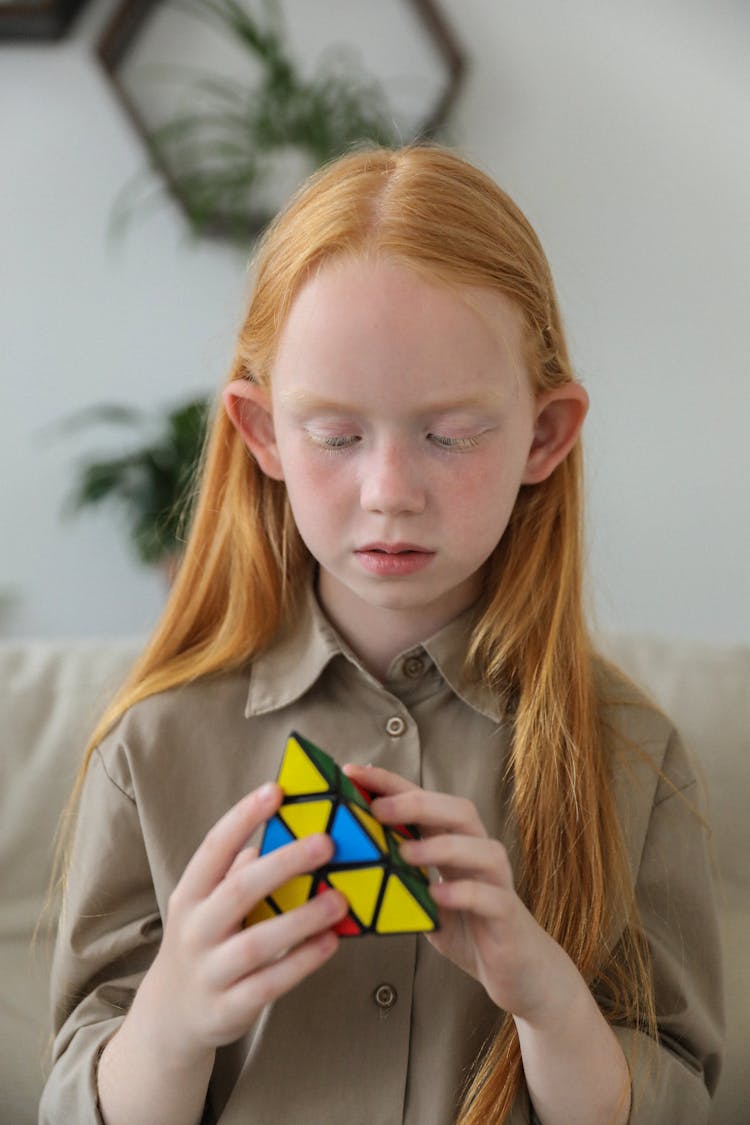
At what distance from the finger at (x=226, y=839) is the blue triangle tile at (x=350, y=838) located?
0.14 ft

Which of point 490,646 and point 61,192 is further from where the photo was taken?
point 61,192

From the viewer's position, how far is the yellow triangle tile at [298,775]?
2.54 ft

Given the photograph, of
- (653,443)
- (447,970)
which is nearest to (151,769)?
(447,970)

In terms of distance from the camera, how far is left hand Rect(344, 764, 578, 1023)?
0.82 metres

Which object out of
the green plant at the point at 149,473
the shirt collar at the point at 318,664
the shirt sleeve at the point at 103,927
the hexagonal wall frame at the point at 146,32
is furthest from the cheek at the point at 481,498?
the hexagonal wall frame at the point at 146,32

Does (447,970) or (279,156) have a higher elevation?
(279,156)

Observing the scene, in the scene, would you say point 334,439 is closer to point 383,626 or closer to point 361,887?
point 383,626

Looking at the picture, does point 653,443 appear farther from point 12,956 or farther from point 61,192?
point 12,956

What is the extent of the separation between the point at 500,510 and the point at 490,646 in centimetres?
16

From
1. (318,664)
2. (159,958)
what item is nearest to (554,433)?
(318,664)

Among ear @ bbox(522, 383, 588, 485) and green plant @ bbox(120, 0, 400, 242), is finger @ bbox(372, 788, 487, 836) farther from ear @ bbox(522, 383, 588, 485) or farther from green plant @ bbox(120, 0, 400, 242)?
green plant @ bbox(120, 0, 400, 242)

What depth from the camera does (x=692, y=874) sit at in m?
1.08

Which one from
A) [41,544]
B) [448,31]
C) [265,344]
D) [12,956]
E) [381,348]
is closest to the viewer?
[381,348]

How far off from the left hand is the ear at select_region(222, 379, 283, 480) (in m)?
0.29
